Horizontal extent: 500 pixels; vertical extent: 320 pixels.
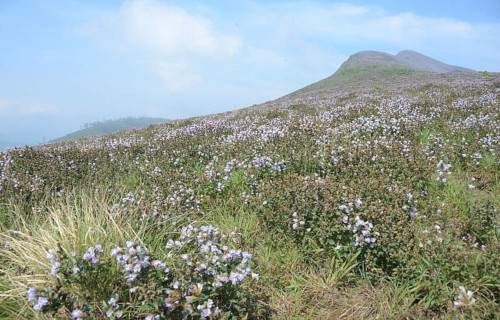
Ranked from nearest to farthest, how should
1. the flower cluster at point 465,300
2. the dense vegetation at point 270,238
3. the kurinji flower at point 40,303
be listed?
the kurinji flower at point 40,303, the flower cluster at point 465,300, the dense vegetation at point 270,238

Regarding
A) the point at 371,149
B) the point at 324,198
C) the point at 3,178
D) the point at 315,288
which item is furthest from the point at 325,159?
the point at 3,178

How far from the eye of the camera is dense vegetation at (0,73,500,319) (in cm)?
266

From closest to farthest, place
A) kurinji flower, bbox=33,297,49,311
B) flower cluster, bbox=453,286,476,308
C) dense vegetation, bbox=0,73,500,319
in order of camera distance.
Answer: kurinji flower, bbox=33,297,49,311
flower cluster, bbox=453,286,476,308
dense vegetation, bbox=0,73,500,319

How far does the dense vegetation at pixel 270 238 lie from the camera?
2.66 meters

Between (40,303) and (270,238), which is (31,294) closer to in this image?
(40,303)

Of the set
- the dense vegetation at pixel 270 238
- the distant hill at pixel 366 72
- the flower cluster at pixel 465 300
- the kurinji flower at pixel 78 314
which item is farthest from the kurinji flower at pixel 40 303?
the distant hill at pixel 366 72

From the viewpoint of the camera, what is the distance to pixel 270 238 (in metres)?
4.09

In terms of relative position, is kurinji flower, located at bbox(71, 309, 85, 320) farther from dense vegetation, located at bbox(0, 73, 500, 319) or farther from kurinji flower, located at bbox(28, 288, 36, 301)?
kurinji flower, located at bbox(28, 288, 36, 301)

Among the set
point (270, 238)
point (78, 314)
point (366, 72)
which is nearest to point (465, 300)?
point (270, 238)

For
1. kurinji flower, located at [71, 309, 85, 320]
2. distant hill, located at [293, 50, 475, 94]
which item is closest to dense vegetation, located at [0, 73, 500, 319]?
kurinji flower, located at [71, 309, 85, 320]

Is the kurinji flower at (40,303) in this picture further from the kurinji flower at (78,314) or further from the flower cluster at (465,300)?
the flower cluster at (465,300)

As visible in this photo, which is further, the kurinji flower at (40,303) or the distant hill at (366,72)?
the distant hill at (366,72)

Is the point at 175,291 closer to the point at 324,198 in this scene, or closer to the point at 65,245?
the point at 65,245

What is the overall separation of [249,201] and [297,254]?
4.40 feet
